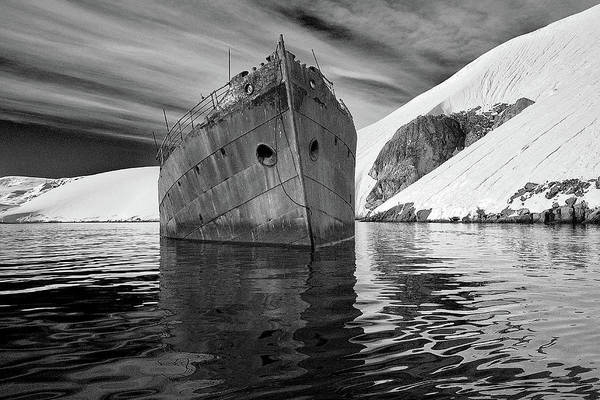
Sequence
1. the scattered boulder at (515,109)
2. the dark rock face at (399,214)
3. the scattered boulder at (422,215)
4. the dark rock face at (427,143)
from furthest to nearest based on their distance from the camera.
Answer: the dark rock face at (427,143)
the scattered boulder at (515,109)
the dark rock face at (399,214)
the scattered boulder at (422,215)

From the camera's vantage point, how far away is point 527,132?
58188 millimetres

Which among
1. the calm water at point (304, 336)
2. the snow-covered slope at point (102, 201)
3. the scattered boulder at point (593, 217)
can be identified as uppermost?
the snow-covered slope at point (102, 201)

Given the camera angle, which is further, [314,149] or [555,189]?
[555,189]

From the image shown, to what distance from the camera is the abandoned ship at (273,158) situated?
14.2 meters

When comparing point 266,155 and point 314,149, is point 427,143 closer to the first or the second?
point 314,149

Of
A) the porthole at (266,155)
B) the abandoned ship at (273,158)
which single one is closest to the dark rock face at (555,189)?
the abandoned ship at (273,158)

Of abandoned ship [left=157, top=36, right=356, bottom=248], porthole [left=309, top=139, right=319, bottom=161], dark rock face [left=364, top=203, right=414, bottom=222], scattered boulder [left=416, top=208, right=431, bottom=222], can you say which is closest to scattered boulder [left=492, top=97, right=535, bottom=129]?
dark rock face [left=364, top=203, right=414, bottom=222]

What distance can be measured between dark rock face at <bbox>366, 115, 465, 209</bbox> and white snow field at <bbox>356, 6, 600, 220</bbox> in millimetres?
9447

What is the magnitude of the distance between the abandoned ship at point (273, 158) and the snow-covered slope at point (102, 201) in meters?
120

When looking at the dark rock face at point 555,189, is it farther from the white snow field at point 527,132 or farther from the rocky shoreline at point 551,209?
the white snow field at point 527,132

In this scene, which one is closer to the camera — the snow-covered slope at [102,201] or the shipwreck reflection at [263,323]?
the shipwreck reflection at [263,323]

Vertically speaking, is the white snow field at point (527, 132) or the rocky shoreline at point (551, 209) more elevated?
the white snow field at point (527, 132)

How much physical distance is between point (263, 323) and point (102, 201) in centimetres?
16096

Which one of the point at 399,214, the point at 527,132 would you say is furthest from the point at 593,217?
the point at 399,214
